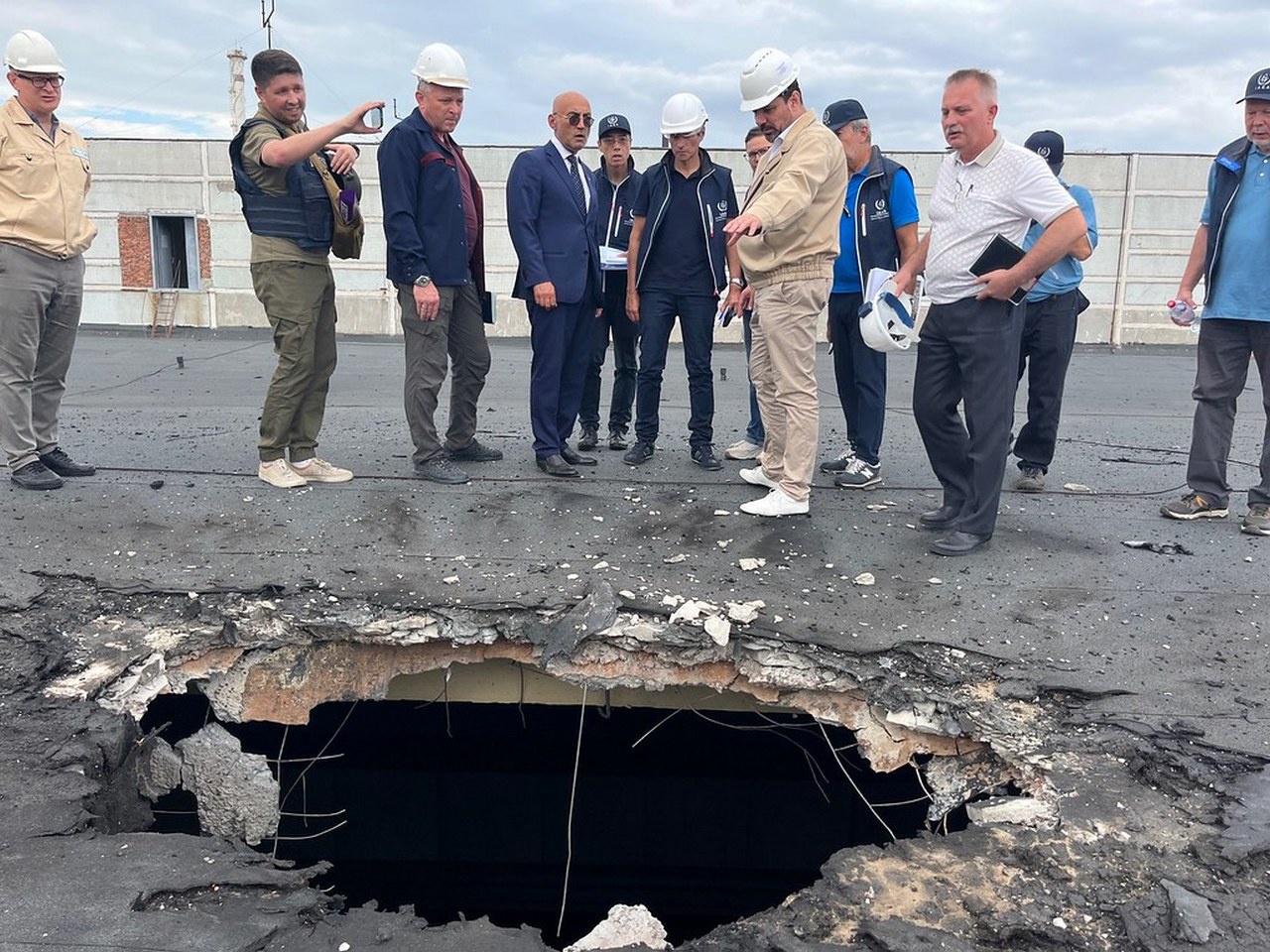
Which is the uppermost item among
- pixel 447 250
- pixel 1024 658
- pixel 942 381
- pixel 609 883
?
pixel 447 250

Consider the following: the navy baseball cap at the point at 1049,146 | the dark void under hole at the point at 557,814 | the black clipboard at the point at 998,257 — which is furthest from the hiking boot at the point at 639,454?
the navy baseball cap at the point at 1049,146

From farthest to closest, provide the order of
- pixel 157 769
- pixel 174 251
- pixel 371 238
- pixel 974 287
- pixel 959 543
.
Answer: pixel 174 251 → pixel 371 238 → pixel 959 543 → pixel 974 287 → pixel 157 769

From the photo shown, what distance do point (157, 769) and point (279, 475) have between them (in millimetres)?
2030

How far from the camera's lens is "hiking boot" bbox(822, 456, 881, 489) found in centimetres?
503

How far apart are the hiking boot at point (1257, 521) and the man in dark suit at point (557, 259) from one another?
3.33 metres

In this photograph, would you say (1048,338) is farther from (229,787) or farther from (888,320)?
(229,787)

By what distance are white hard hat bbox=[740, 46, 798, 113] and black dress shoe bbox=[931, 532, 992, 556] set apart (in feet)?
6.79

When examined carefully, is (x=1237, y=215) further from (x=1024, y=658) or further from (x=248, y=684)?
(x=248, y=684)

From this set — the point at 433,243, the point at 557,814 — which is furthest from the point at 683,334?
the point at 557,814

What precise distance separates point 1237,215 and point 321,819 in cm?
653

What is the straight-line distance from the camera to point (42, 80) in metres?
4.30

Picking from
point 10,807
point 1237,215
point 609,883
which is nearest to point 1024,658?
point 1237,215

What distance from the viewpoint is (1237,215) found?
166 inches

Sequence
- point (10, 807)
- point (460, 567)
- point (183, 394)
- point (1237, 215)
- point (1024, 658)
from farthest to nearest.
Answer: point (183, 394)
point (1237, 215)
point (460, 567)
point (1024, 658)
point (10, 807)
